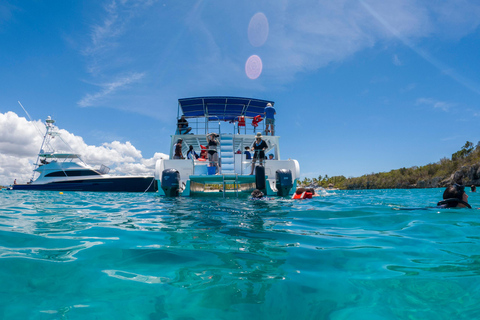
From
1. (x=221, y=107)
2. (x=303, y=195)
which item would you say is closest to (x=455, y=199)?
(x=303, y=195)

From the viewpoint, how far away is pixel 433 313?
4.30 ft

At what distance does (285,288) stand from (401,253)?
1442mm

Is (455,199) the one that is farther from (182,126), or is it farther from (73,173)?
(73,173)

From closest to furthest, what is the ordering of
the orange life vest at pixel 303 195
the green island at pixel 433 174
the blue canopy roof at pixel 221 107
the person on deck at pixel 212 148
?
the orange life vest at pixel 303 195
the person on deck at pixel 212 148
the blue canopy roof at pixel 221 107
the green island at pixel 433 174

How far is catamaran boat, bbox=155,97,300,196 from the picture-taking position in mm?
9102

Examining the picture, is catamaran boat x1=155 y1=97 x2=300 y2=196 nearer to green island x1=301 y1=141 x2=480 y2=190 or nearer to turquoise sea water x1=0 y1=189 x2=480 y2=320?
turquoise sea water x1=0 y1=189 x2=480 y2=320

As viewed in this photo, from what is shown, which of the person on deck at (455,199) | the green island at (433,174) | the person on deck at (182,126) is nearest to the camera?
the person on deck at (455,199)

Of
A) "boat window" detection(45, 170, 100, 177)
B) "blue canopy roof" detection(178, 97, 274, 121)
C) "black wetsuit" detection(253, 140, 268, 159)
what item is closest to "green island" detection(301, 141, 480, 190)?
"blue canopy roof" detection(178, 97, 274, 121)

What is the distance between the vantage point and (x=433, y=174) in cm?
4547

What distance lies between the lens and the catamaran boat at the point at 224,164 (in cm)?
→ 910

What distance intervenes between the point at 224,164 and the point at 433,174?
50.8 meters

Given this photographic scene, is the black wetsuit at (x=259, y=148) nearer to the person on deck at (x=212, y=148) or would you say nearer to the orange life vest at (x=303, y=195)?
the person on deck at (x=212, y=148)

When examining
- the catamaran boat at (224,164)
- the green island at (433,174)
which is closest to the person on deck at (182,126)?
the catamaran boat at (224,164)

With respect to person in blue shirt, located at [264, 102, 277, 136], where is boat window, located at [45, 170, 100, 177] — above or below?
below
